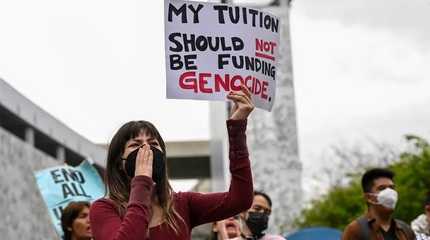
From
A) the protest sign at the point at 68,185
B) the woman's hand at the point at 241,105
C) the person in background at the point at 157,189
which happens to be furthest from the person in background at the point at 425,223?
the person in background at the point at 157,189

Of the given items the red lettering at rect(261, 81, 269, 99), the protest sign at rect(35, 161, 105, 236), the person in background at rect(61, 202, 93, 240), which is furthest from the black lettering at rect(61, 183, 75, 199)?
the red lettering at rect(261, 81, 269, 99)

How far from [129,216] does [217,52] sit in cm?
144

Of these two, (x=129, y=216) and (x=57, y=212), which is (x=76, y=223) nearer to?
(x=57, y=212)

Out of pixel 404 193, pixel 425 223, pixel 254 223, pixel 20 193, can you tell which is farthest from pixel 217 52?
pixel 20 193

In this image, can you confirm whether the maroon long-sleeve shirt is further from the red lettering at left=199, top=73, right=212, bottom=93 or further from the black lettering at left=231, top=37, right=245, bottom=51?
the black lettering at left=231, top=37, right=245, bottom=51

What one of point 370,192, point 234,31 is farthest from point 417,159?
point 234,31

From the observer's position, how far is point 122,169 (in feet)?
16.1

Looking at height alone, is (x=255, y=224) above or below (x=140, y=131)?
below

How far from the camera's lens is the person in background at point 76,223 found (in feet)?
27.8

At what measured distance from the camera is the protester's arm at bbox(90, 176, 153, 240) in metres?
4.56

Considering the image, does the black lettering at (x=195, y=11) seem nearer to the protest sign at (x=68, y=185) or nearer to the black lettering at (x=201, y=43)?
the black lettering at (x=201, y=43)

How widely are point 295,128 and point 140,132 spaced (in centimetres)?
4231

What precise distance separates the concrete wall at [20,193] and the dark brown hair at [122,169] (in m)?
19.1

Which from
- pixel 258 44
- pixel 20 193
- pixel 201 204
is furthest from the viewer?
pixel 20 193
